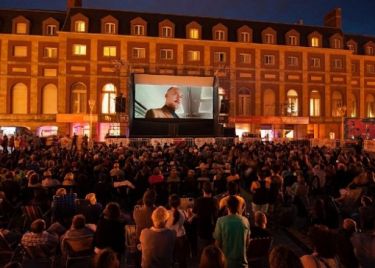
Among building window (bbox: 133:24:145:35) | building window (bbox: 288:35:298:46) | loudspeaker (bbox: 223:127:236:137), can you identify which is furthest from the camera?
building window (bbox: 288:35:298:46)

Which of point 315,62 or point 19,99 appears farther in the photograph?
point 315,62

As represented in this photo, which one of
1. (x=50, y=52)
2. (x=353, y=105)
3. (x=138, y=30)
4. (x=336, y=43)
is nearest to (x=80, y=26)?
(x=50, y=52)

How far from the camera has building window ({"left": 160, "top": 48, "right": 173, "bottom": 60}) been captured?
39.1 meters

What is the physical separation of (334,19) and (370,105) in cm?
1235

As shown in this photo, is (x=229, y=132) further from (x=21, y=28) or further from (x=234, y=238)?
(x=234, y=238)

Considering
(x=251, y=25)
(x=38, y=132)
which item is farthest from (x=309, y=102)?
(x=38, y=132)

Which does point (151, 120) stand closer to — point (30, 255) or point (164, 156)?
point (164, 156)

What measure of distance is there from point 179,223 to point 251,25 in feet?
134

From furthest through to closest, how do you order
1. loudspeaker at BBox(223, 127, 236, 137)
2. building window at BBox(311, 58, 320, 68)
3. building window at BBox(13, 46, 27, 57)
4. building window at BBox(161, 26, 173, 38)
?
building window at BBox(311, 58, 320, 68), building window at BBox(161, 26, 173, 38), building window at BBox(13, 46, 27, 57), loudspeaker at BBox(223, 127, 236, 137)

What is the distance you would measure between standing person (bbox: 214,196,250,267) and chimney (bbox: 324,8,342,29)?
1897 inches

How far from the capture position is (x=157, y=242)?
15.8 ft

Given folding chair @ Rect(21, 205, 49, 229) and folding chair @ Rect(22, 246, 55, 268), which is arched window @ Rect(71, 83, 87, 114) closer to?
folding chair @ Rect(21, 205, 49, 229)

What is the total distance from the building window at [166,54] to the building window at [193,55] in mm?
2030

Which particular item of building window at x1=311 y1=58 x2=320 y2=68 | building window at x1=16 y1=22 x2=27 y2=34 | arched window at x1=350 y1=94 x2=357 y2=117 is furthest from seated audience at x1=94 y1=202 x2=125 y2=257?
arched window at x1=350 y1=94 x2=357 y2=117
